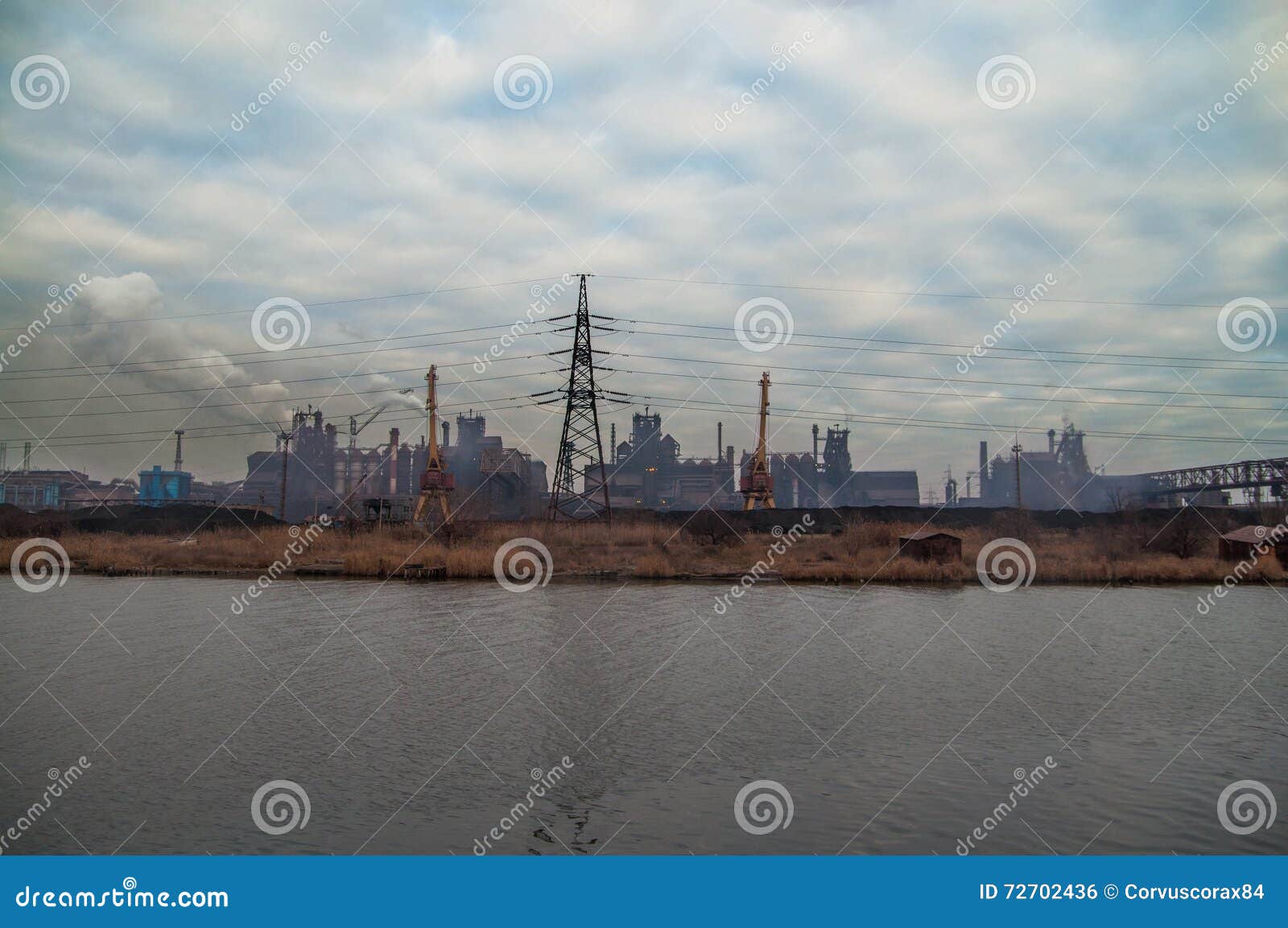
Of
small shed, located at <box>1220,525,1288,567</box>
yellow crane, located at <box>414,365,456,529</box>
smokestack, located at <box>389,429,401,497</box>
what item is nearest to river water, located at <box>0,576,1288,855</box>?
small shed, located at <box>1220,525,1288,567</box>

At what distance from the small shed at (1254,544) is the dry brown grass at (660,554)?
1.43 feet

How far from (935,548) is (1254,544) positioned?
41.1ft

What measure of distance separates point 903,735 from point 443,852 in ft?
17.8

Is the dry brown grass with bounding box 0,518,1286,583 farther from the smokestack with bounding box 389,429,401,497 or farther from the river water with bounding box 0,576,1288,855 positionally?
the smokestack with bounding box 389,429,401,497

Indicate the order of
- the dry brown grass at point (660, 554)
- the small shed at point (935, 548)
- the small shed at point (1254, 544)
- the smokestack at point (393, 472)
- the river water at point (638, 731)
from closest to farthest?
the river water at point (638, 731) < the dry brown grass at point (660, 554) < the small shed at point (935, 548) < the small shed at point (1254, 544) < the smokestack at point (393, 472)

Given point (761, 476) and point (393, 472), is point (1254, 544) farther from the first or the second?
point (393, 472)

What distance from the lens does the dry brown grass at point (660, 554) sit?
1190 inches

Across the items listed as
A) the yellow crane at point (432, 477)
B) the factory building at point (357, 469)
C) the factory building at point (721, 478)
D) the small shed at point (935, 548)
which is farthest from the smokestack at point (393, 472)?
the small shed at point (935, 548)

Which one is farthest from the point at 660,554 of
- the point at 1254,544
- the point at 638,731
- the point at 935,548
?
the point at 638,731

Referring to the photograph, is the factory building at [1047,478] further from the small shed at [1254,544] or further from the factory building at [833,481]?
the small shed at [1254,544]

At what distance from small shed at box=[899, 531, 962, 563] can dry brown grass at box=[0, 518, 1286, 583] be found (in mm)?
710

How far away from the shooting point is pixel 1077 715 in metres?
10.6

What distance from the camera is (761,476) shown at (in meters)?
49.0

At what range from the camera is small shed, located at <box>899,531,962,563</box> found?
31703mm
